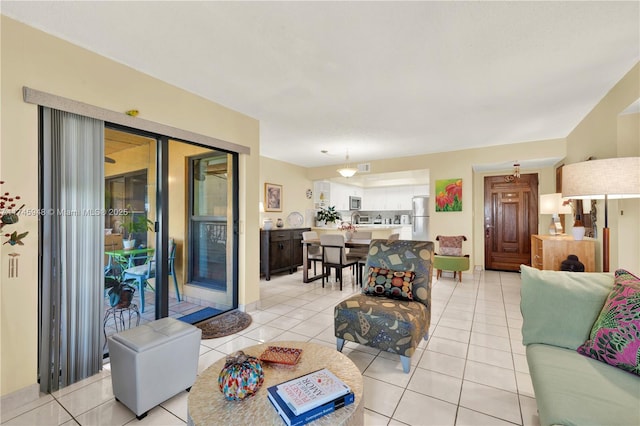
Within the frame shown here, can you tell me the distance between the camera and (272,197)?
20.4 ft

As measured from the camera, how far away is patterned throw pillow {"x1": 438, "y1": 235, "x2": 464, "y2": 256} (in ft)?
17.4

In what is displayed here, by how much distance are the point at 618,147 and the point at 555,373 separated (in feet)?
8.95

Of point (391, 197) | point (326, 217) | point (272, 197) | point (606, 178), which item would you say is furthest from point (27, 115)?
point (391, 197)

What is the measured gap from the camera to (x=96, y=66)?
7.61 feet

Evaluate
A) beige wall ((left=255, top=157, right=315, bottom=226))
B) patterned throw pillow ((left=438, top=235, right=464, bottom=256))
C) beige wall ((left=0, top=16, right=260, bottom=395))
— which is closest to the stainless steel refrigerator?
patterned throw pillow ((left=438, top=235, right=464, bottom=256))

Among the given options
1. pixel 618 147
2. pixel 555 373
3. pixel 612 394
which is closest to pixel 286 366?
pixel 555 373

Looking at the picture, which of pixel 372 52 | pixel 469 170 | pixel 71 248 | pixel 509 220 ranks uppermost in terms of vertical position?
pixel 372 52

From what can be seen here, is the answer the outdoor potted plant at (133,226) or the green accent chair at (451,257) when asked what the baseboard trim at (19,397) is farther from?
the green accent chair at (451,257)

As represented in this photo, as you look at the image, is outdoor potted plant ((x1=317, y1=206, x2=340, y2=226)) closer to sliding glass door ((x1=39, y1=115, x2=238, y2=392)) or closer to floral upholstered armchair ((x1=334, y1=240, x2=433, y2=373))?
sliding glass door ((x1=39, y1=115, x2=238, y2=392))

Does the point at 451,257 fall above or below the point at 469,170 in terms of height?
below

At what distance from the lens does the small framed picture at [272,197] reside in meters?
6.06

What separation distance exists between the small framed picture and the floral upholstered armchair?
3521 mm

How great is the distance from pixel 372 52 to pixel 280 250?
426 cm

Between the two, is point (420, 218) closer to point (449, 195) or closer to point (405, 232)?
point (405, 232)
